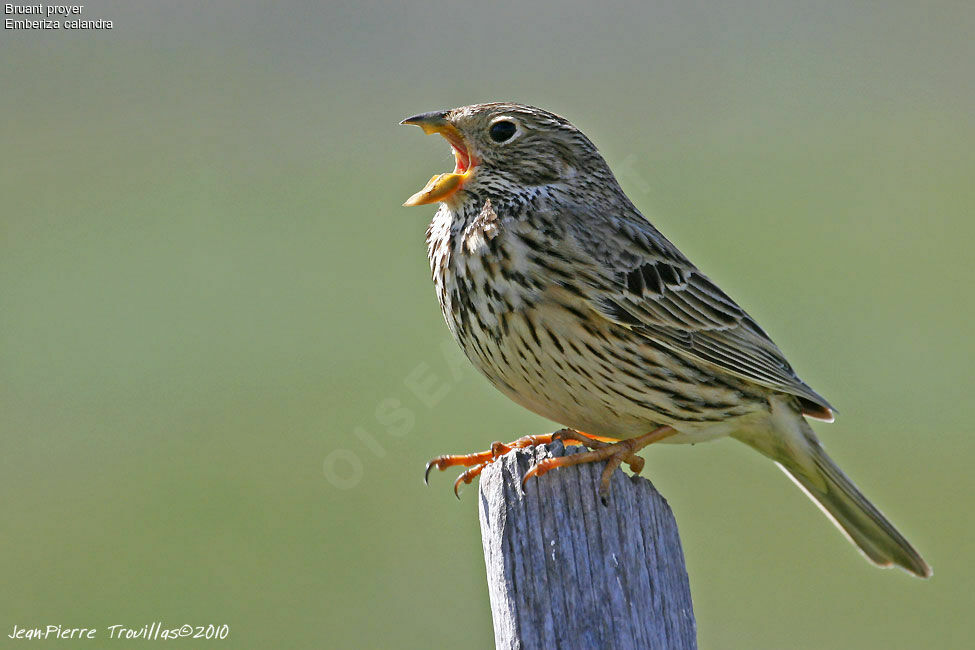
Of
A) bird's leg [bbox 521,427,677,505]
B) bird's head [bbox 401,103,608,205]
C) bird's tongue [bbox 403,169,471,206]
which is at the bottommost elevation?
bird's leg [bbox 521,427,677,505]

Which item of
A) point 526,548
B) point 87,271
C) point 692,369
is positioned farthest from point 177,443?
point 526,548

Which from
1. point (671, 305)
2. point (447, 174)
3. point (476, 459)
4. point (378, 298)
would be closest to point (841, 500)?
point (671, 305)

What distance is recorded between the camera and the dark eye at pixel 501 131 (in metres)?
6.33

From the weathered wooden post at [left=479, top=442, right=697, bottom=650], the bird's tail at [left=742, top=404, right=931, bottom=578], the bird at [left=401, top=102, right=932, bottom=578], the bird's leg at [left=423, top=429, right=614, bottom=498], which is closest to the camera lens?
the weathered wooden post at [left=479, top=442, right=697, bottom=650]

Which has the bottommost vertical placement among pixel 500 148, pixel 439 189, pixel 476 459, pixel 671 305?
pixel 476 459

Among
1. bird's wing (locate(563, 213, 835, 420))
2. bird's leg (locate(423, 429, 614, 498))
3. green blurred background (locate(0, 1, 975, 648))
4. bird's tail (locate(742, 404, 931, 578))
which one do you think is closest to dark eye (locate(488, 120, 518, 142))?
bird's wing (locate(563, 213, 835, 420))

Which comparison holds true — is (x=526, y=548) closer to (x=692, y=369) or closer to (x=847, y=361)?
(x=692, y=369)

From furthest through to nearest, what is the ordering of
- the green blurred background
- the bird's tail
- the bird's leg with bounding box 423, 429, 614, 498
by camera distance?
the green blurred background
the bird's tail
the bird's leg with bounding box 423, 429, 614, 498

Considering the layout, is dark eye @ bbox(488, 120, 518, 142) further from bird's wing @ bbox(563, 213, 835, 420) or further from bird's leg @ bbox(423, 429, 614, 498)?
bird's leg @ bbox(423, 429, 614, 498)

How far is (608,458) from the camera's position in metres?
5.13

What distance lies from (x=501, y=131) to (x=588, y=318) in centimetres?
110

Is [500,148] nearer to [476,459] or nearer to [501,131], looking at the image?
[501,131]

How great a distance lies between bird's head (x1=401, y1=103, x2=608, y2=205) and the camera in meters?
6.25

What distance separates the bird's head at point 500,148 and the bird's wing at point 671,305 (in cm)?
37
